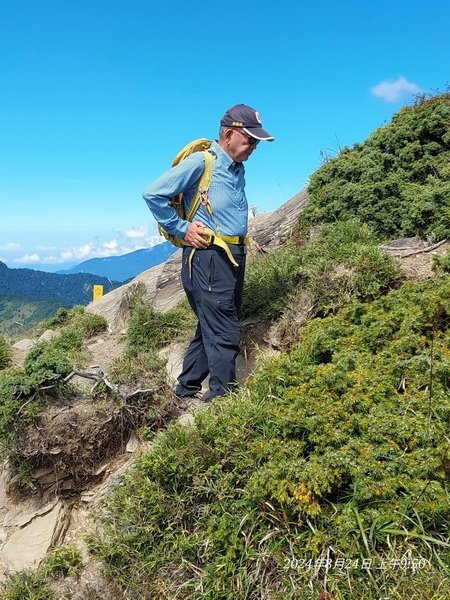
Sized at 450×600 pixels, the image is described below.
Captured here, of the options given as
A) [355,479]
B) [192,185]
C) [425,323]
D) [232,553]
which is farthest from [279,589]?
[192,185]

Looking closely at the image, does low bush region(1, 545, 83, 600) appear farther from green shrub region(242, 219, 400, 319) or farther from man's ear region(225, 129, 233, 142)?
man's ear region(225, 129, 233, 142)

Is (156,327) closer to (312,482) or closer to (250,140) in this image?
(250,140)

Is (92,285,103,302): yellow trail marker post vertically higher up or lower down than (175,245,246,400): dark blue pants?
higher up

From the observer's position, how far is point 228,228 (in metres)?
4.77

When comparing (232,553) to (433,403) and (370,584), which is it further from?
(433,403)

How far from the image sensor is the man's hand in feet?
15.2

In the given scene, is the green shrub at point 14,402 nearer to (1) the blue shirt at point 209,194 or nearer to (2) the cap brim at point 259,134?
(1) the blue shirt at point 209,194

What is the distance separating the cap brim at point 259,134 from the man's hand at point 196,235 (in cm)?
98

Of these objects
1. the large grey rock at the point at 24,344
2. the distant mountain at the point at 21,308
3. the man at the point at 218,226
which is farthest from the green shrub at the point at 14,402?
the distant mountain at the point at 21,308

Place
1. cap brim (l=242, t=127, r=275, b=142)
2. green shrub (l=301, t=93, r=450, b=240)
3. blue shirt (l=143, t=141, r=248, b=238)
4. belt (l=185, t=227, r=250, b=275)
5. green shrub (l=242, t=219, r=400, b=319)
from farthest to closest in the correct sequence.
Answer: green shrub (l=301, t=93, r=450, b=240), green shrub (l=242, t=219, r=400, b=319), belt (l=185, t=227, r=250, b=275), blue shirt (l=143, t=141, r=248, b=238), cap brim (l=242, t=127, r=275, b=142)

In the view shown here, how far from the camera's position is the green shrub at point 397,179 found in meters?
6.73

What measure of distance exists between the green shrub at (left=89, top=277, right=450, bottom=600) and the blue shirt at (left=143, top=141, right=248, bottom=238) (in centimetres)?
153

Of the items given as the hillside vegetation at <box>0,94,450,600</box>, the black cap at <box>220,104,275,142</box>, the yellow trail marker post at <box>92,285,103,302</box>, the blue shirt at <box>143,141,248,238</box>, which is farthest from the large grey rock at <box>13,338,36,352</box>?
the black cap at <box>220,104,275,142</box>

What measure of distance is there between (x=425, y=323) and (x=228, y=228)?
2007 mm
